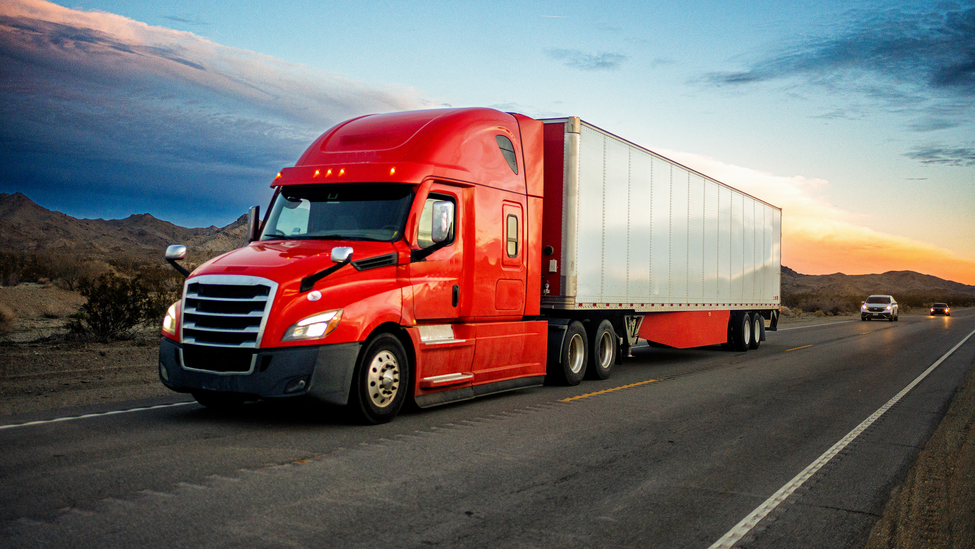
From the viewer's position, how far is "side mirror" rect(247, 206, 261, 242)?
9125 millimetres

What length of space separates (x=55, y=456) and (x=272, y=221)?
359cm

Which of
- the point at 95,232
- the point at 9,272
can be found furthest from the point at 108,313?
the point at 95,232

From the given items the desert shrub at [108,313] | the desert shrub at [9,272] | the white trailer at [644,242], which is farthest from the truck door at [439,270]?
the desert shrub at [9,272]

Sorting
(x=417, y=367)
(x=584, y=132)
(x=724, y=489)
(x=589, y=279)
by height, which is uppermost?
(x=584, y=132)

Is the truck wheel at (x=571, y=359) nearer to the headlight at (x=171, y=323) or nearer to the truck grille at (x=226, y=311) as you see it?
the truck grille at (x=226, y=311)

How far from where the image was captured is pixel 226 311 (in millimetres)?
7438

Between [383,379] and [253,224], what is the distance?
2752mm

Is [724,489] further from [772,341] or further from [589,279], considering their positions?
[772,341]

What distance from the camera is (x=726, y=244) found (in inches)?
727

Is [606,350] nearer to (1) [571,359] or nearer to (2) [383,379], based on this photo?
(1) [571,359]

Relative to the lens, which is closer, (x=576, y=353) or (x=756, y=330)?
(x=576, y=353)

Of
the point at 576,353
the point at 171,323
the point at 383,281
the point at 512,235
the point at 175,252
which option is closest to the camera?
the point at 171,323

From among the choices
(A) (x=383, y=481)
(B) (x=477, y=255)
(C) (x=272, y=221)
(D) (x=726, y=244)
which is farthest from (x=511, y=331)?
(D) (x=726, y=244)

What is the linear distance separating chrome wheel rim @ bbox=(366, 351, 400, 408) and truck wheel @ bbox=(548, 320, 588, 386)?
3.92 meters
